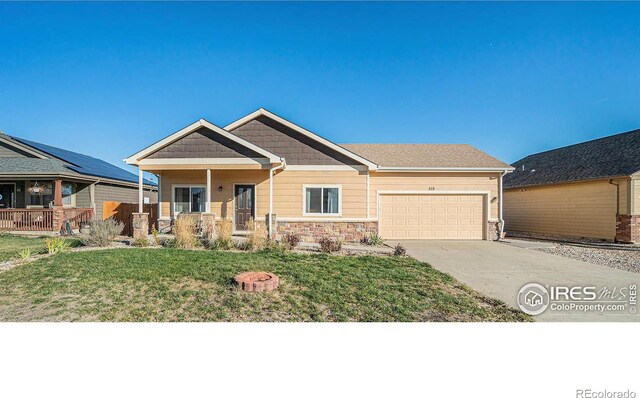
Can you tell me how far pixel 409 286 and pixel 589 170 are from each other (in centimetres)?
1471

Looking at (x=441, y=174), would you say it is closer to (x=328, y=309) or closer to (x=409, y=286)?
(x=409, y=286)

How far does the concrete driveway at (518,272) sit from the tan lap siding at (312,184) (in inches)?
133

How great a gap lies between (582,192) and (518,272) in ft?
36.9

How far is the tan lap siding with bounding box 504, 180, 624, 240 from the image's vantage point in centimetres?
1426

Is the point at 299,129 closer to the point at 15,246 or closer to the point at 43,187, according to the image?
the point at 15,246

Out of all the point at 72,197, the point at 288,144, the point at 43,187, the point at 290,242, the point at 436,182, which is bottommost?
the point at 290,242

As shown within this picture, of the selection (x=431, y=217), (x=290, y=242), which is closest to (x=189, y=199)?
(x=290, y=242)

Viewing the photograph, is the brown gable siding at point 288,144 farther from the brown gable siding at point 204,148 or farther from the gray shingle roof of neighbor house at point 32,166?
the gray shingle roof of neighbor house at point 32,166

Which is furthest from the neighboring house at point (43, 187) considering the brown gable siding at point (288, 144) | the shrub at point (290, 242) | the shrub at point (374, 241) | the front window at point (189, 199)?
the shrub at point (374, 241)

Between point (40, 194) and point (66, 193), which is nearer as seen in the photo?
point (40, 194)

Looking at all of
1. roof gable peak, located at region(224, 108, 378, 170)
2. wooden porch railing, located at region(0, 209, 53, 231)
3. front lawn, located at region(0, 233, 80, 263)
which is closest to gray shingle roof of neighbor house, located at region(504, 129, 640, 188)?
roof gable peak, located at region(224, 108, 378, 170)

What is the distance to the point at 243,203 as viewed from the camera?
45.6ft
